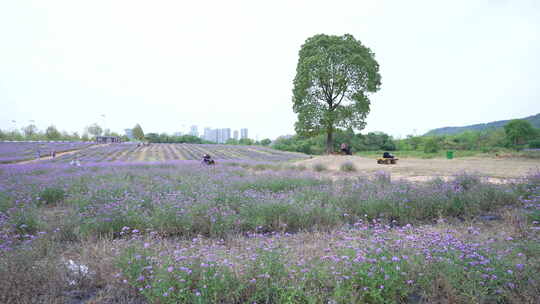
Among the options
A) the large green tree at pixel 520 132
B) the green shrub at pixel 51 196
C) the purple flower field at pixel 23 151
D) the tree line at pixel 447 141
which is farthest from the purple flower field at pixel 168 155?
the large green tree at pixel 520 132

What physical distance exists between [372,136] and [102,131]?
90.8 metres

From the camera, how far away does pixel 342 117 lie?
77.4ft

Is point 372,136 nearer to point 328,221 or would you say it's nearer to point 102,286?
point 328,221

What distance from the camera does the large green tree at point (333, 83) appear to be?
77.2 feet

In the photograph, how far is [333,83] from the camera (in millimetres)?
24297

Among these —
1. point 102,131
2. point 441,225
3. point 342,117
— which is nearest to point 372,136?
point 342,117

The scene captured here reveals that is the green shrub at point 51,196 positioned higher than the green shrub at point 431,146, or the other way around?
the green shrub at point 431,146

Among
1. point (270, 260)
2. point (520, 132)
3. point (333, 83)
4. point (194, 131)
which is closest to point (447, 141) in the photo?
point (520, 132)

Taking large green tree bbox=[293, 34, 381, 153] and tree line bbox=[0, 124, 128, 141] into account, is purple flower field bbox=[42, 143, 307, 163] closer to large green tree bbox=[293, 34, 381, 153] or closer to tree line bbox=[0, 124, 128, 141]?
large green tree bbox=[293, 34, 381, 153]

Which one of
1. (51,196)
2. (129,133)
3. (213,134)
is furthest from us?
(213,134)

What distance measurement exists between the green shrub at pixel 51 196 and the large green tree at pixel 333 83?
19898mm

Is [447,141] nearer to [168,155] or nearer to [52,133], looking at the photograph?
[168,155]

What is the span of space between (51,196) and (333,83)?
884 inches

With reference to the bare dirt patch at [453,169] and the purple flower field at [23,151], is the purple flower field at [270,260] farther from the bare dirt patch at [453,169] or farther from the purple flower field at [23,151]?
the purple flower field at [23,151]
